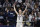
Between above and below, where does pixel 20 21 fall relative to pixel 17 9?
below

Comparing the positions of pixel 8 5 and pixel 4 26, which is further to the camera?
pixel 8 5

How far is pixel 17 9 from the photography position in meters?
2.70

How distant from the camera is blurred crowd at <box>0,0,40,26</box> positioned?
2.65 meters

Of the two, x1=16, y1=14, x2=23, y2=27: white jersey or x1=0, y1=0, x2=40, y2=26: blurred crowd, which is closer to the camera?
x1=16, y1=14, x2=23, y2=27: white jersey

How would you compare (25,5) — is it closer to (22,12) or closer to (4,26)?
(22,12)

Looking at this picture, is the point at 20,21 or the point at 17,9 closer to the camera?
the point at 20,21

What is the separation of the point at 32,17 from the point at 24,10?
27 centimetres

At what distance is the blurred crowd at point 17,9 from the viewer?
8.69ft

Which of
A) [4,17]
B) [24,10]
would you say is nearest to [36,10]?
[24,10]

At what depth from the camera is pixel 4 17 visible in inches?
106

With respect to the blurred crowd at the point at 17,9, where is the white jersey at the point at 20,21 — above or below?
below

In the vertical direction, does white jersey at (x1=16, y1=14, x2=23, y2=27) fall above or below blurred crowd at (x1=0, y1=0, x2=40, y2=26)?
below

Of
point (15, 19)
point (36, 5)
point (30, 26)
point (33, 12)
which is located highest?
point (36, 5)

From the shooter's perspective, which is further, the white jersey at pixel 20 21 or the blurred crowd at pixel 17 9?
the blurred crowd at pixel 17 9
